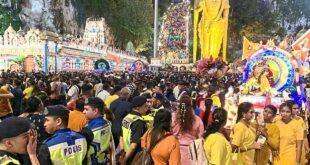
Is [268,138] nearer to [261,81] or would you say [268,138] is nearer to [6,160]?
[6,160]

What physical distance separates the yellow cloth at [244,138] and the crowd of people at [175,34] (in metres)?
35.7

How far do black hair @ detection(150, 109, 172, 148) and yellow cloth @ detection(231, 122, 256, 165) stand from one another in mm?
920

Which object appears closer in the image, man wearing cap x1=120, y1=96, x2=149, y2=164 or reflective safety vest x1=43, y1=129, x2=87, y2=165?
reflective safety vest x1=43, y1=129, x2=87, y2=165

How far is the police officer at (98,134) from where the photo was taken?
13.8 ft

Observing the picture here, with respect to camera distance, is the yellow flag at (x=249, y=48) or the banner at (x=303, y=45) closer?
the banner at (x=303, y=45)

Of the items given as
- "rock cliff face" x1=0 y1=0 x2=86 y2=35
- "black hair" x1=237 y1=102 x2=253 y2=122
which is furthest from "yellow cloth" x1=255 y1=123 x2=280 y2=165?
"rock cliff face" x1=0 y1=0 x2=86 y2=35

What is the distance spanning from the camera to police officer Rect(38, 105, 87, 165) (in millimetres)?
3344

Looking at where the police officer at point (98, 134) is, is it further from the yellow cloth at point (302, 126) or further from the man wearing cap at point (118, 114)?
the yellow cloth at point (302, 126)

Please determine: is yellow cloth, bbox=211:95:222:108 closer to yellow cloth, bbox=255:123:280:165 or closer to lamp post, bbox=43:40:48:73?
yellow cloth, bbox=255:123:280:165

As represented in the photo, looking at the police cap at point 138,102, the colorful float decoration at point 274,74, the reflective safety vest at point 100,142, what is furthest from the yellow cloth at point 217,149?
the colorful float decoration at point 274,74

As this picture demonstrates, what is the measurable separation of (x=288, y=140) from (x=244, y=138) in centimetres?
119

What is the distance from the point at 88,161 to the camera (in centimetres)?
399

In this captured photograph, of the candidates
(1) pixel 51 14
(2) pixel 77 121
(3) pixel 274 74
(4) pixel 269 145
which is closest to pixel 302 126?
(4) pixel 269 145

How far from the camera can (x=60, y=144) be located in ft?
11.1
